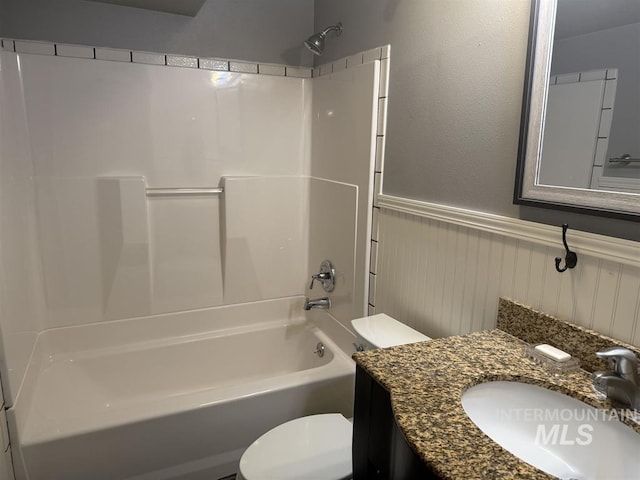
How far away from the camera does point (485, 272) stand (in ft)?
4.26

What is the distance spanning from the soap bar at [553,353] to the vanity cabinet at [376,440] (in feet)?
1.30

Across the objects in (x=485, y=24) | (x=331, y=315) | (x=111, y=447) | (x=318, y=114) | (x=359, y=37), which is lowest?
(x=111, y=447)

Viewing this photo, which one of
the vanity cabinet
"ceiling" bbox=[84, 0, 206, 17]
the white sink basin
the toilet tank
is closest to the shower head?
"ceiling" bbox=[84, 0, 206, 17]

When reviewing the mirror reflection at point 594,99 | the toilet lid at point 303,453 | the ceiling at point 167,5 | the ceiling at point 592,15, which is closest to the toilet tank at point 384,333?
the toilet lid at point 303,453

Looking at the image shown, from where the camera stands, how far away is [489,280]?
129cm

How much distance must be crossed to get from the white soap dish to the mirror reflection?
1.29 feet

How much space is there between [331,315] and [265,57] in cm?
137

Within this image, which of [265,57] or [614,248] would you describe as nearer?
[614,248]

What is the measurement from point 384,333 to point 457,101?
2.68 ft

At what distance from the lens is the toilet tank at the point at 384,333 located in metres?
1.47

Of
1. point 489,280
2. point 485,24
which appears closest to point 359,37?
point 485,24

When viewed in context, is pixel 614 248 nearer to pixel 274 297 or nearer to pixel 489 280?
pixel 489 280

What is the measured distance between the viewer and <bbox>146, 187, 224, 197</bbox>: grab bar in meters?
2.09

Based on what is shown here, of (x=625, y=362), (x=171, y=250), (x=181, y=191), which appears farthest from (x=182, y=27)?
(x=625, y=362)
